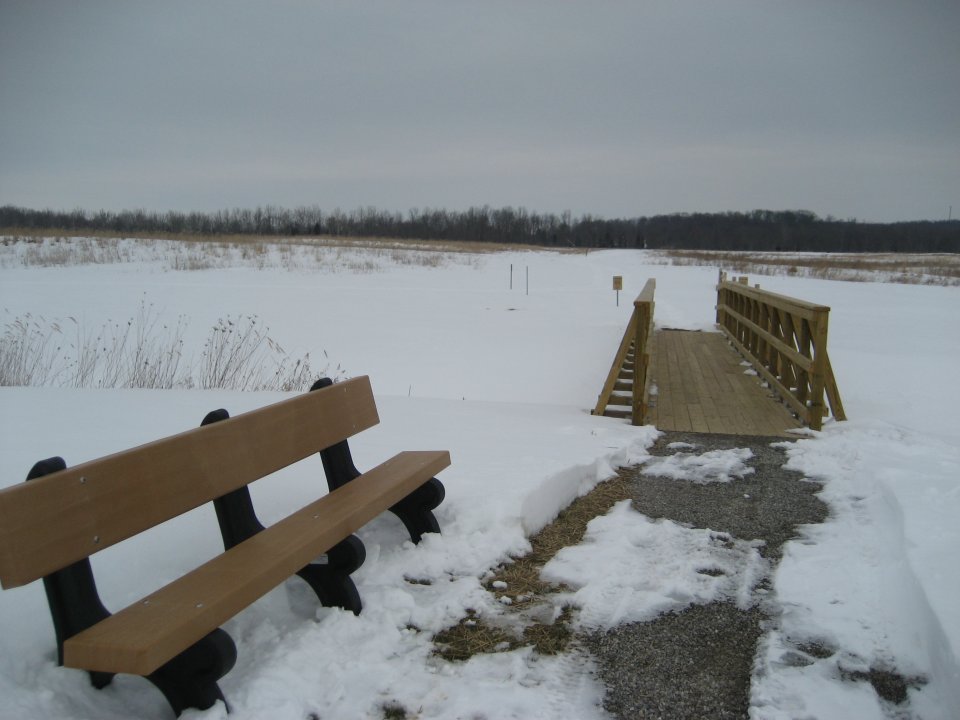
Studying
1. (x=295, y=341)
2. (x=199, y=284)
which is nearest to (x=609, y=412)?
(x=295, y=341)

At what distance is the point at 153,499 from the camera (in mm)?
2387

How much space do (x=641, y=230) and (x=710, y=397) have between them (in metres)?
138

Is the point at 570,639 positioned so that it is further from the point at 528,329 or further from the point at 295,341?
the point at 528,329

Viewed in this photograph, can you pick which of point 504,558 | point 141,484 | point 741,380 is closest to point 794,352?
point 741,380

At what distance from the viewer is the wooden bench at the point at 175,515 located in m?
1.94

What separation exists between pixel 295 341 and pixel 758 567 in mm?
11799

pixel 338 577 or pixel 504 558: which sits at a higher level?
pixel 338 577

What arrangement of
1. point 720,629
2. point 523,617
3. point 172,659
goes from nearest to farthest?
point 172,659, point 720,629, point 523,617

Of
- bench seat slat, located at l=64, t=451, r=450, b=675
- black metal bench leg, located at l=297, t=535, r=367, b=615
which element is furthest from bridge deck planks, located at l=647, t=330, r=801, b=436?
black metal bench leg, located at l=297, t=535, r=367, b=615

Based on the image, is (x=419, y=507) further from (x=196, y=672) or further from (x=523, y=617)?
(x=196, y=672)

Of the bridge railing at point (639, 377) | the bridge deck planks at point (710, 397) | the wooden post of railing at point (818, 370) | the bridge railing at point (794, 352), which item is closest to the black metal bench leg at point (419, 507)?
the bridge railing at point (639, 377)

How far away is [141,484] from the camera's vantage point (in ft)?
7.70

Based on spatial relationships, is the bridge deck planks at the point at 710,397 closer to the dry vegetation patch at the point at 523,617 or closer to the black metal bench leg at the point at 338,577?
the dry vegetation patch at the point at 523,617

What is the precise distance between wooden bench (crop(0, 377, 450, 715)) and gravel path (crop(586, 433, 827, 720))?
1.08 meters
